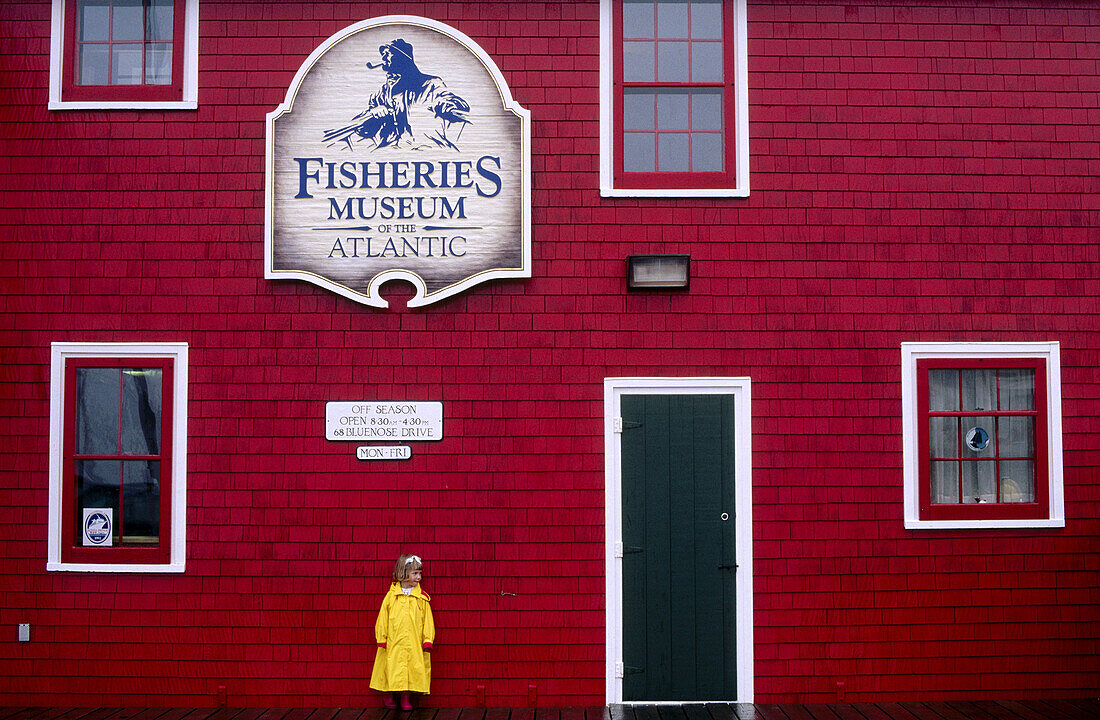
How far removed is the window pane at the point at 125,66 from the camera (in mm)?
7707

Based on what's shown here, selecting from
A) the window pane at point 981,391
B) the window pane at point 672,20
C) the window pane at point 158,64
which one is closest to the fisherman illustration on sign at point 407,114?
the window pane at point 158,64

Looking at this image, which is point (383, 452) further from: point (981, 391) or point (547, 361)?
point (981, 391)

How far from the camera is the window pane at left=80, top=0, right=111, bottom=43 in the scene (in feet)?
25.4

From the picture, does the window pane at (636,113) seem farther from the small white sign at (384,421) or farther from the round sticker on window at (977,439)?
the round sticker on window at (977,439)

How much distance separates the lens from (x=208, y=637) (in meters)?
7.47

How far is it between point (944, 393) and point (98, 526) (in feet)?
19.6

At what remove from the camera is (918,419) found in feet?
24.8

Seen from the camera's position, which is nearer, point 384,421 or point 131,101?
point 384,421

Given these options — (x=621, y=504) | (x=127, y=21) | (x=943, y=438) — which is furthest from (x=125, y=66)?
(x=943, y=438)

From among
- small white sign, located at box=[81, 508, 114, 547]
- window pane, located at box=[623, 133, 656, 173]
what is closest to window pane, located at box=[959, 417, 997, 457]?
window pane, located at box=[623, 133, 656, 173]

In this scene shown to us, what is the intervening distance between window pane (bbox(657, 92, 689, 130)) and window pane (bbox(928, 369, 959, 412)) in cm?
251

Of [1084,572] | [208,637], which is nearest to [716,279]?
[1084,572]

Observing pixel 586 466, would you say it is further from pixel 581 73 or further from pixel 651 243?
pixel 581 73

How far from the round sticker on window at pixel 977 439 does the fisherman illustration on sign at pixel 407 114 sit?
4.16 m
